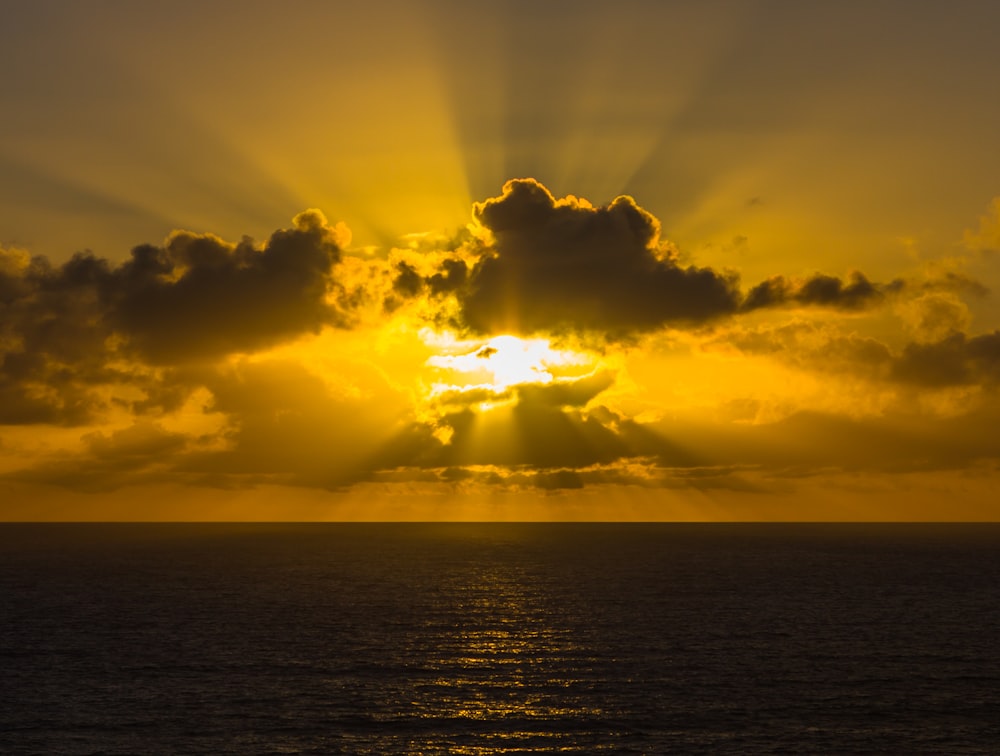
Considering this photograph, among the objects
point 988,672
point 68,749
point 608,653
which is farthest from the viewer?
point 608,653

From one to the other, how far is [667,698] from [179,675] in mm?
50543

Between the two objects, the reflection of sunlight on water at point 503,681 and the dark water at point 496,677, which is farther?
the reflection of sunlight on water at point 503,681

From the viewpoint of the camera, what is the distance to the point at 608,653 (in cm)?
11525

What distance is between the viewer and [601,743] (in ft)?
248

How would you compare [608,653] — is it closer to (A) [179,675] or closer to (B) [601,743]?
(B) [601,743]

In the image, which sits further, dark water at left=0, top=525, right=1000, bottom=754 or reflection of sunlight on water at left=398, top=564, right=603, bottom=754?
reflection of sunlight on water at left=398, top=564, right=603, bottom=754

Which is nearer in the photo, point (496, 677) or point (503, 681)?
point (503, 681)

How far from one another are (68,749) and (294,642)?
4993 cm

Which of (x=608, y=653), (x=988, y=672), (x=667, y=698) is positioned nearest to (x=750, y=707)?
(x=667, y=698)

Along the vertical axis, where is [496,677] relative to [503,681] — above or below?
above

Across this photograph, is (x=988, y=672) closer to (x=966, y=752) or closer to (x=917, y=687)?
(x=917, y=687)

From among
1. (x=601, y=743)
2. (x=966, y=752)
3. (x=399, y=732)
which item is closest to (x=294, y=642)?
(x=399, y=732)

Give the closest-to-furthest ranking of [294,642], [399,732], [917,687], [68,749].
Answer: [68,749] → [399,732] → [917,687] → [294,642]

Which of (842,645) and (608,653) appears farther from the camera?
(842,645)
